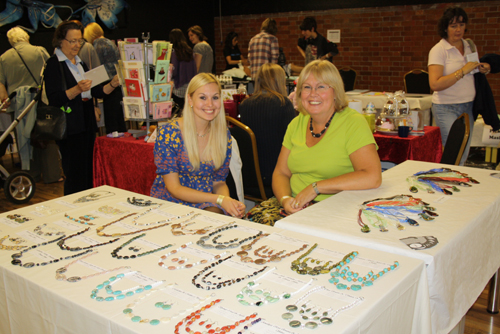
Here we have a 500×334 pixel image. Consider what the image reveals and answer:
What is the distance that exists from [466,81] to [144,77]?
2.51m

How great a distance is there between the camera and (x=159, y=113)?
125 inches

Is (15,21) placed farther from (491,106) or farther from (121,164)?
(491,106)

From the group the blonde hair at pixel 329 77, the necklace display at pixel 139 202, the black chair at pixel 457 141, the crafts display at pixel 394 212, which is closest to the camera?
the crafts display at pixel 394 212

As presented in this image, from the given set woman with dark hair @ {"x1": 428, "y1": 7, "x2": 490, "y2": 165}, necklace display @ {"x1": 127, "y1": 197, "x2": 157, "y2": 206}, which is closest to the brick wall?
woman with dark hair @ {"x1": 428, "y1": 7, "x2": 490, "y2": 165}

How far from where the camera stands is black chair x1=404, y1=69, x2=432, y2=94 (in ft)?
20.6

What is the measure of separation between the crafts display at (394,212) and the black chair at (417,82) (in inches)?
195

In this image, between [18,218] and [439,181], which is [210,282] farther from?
[439,181]

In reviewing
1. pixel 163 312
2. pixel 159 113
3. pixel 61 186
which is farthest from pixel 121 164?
pixel 163 312

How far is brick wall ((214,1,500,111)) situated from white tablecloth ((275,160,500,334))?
19.5 feet

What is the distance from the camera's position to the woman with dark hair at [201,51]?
6422mm

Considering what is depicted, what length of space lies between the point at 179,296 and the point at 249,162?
1.77 metres

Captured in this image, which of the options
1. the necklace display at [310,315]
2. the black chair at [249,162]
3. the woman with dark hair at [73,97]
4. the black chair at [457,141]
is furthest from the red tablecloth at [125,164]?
the necklace display at [310,315]

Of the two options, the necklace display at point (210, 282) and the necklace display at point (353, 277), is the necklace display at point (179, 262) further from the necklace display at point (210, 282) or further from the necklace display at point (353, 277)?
the necklace display at point (353, 277)

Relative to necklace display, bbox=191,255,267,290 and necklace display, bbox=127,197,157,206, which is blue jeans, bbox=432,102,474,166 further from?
necklace display, bbox=191,255,267,290
